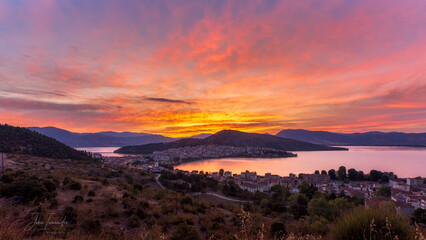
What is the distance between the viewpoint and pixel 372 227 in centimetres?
315

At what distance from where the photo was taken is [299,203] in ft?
82.1

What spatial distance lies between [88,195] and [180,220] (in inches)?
206

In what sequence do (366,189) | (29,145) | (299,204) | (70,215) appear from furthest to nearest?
1. (366,189)
2. (29,145)
3. (299,204)
4. (70,215)

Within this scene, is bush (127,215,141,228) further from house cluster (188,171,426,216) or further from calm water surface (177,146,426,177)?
calm water surface (177,146,426,177)

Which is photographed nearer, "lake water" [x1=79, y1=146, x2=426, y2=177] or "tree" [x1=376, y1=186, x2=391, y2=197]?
"tree" [x1=376, y1=186, x2=391, y2=197]

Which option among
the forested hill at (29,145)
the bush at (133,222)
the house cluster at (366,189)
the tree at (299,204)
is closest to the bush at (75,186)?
the bush at (133,222)

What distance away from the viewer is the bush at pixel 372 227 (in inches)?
123

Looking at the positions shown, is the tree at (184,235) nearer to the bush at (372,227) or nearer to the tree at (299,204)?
the bush at (372,227)

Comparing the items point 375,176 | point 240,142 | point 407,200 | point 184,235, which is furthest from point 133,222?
point 240,142

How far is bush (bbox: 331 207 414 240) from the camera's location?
10.3ft

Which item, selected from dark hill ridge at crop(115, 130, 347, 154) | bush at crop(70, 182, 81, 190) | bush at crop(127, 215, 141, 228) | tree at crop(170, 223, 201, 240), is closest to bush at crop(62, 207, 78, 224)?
bush at crop(127, 215, 141, 228)

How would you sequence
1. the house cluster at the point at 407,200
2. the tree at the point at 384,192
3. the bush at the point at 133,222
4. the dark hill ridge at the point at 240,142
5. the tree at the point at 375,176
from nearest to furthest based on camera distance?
the bush at the point at 133,222 → the house cluster at the point at 407,200 → the tree at the point at 384,192 → the tree at the point at 375,176 → the dark hill ridge at the point at 240,142

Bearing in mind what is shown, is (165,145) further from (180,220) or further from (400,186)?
(180,220)

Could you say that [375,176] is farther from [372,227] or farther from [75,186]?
[75,186]
